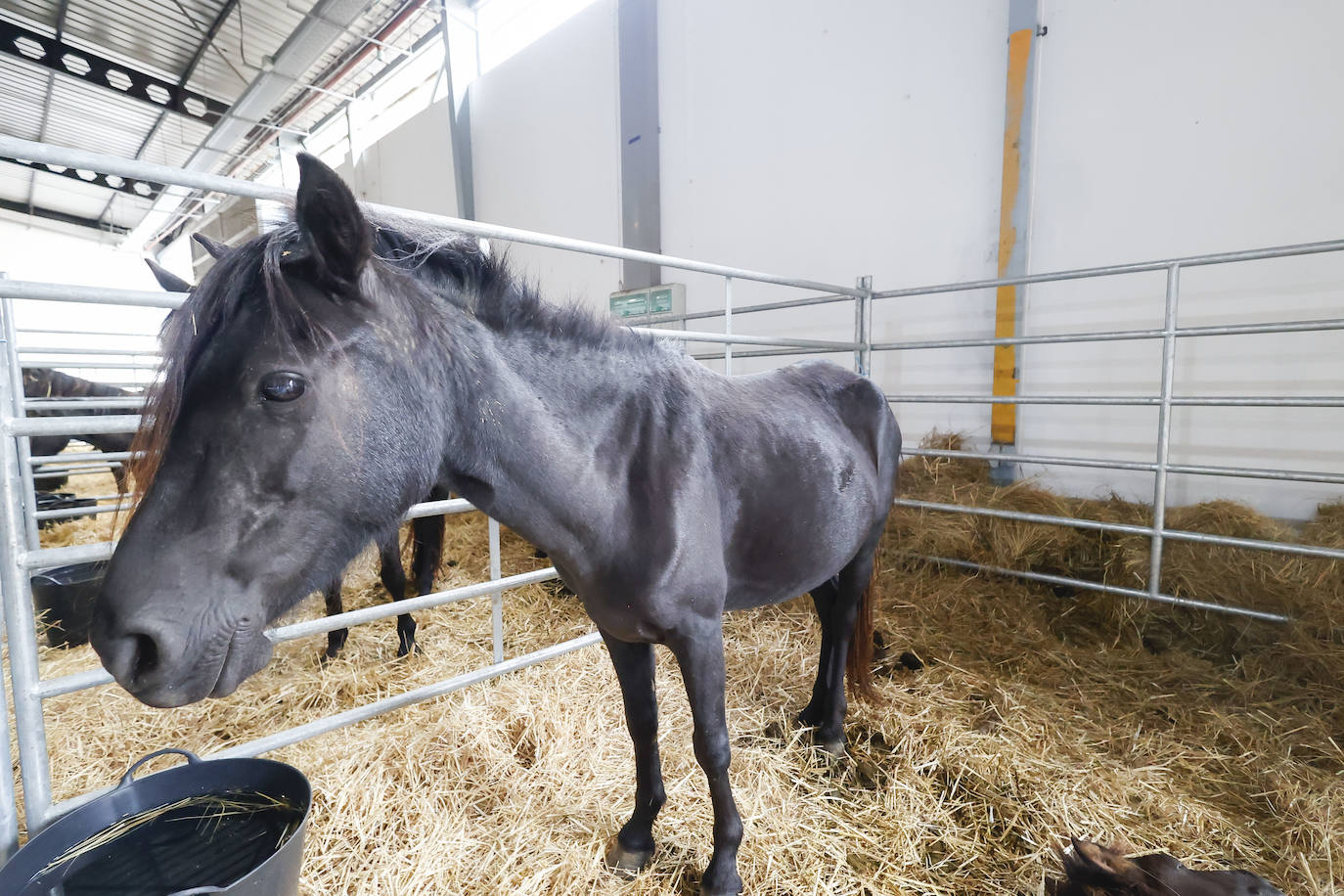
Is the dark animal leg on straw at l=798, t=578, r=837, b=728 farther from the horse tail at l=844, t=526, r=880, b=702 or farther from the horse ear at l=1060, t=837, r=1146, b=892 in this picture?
the horse ear at l=1060, t=837, r=1146, b=892

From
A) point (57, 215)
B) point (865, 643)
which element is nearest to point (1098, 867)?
point (865, 643)

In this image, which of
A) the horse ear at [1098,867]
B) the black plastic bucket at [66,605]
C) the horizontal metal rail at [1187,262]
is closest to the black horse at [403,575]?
the black plastic bucket at [66,605]

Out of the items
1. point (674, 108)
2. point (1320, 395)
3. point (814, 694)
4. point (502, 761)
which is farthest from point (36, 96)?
point (1320, 395)

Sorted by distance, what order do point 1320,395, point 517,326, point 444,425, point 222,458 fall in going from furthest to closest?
point 1320,395
point 517,326
point 444,425
point 222,458

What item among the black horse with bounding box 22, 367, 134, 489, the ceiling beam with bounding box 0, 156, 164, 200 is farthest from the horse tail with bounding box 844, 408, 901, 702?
the ceiling beam with bounding box 0, 156, 164, 200

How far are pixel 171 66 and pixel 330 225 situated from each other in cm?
1036

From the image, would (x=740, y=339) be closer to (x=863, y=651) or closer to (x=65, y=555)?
(x=863, y=651)

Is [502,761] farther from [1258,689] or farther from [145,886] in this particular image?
[1258,689]

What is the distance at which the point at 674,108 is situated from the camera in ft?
16.1

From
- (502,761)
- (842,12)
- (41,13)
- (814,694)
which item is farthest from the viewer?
(41,13)

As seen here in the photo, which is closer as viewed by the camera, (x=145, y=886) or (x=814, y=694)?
(x=145, y=886)

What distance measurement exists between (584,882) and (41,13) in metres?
10.5

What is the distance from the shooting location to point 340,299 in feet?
2.67

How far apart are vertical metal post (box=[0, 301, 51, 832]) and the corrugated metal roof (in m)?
5.96
